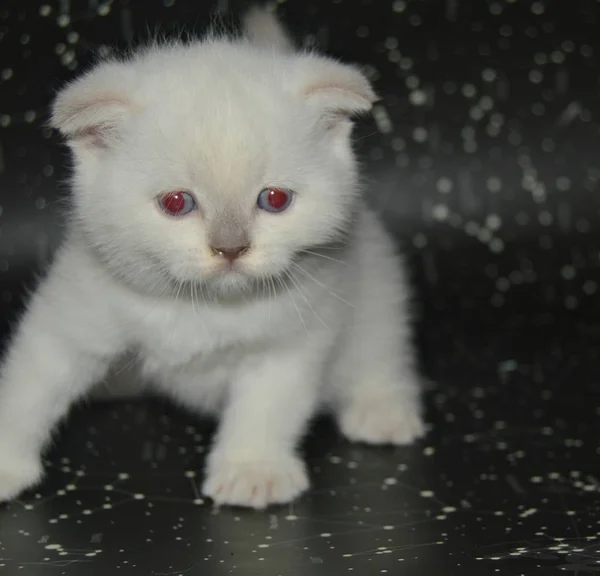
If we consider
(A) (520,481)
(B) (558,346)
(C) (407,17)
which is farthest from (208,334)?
(C) (407,17)

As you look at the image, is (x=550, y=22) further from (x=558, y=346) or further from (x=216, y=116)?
(x=216, y=116)

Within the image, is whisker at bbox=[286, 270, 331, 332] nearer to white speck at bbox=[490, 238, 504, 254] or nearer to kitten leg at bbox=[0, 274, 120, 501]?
kitten leg at bbox=[0, 274, 120, 501]

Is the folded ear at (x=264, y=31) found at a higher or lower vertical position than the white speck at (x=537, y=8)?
lower

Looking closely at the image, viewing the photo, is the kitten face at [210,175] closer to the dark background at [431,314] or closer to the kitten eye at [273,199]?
the kitten eye at [273,199]

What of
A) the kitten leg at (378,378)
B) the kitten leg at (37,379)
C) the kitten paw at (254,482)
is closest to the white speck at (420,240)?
the kitten leg at (378,378)

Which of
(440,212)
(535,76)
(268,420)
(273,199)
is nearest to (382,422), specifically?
(268,420)

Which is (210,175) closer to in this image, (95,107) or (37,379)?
(95,107)
